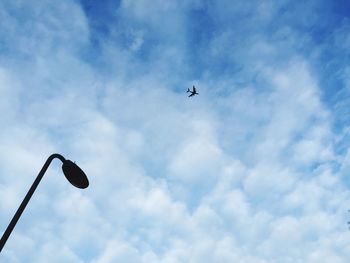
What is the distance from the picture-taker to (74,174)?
6684mm

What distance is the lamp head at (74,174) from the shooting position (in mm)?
6605

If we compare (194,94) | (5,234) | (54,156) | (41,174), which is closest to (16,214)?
(5,234)

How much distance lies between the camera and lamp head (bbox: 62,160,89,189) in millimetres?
6605

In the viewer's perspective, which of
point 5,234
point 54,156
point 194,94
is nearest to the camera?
point 5,234

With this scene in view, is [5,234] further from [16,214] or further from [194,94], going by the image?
[194,94]

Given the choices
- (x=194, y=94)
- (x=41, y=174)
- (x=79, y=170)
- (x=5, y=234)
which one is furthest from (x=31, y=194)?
(x=194, y=94)

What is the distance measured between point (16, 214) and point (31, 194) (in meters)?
0.44

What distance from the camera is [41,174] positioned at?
584 centimetres

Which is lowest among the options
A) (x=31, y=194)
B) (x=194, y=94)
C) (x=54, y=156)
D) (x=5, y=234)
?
(x=5, y=234)

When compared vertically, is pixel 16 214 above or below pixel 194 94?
below

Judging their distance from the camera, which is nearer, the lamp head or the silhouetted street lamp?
the silhouetted street lamp

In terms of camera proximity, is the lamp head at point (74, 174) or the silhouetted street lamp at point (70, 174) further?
the lamp head at point (74, 174)

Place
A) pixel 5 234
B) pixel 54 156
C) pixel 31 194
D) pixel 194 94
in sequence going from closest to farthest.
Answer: pixel 5 234 < pixel 31 194 < pixel 54 156 < pixel 194 94

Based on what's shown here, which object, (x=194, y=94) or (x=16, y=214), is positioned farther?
(x=194, y=94)
